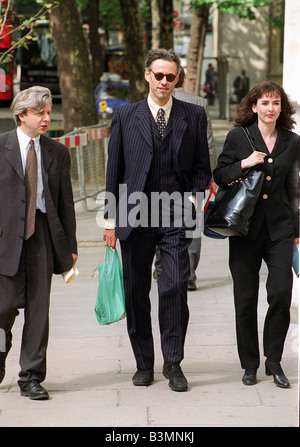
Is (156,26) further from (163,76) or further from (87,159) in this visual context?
(163,76)

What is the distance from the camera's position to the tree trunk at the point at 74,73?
50.5ft

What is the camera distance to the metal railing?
41.4 feet

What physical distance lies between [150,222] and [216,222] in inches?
15.5

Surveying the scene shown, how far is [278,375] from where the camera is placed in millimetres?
5375

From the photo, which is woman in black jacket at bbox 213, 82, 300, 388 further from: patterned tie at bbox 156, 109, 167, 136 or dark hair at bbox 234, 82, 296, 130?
patterned tie at bbox 156, 109, 167, 136

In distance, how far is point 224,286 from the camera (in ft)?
27.2

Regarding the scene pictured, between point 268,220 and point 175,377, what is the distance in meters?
1.08

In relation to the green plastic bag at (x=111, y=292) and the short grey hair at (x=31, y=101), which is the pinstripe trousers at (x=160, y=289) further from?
the short grey hair at (x=31, y=101)

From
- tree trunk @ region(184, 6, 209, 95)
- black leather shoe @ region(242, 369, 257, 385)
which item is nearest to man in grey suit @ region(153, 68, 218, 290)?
black leather shoe @ region(242, 369, 257, 385)

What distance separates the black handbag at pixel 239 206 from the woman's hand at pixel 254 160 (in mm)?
50

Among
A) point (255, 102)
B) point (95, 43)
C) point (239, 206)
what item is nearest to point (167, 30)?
point (95, 43)

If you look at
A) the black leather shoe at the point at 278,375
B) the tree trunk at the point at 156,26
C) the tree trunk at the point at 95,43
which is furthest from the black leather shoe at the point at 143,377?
the tree trunk at the point at 95,43

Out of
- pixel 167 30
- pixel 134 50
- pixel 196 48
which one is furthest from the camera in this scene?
pixel 196 48
